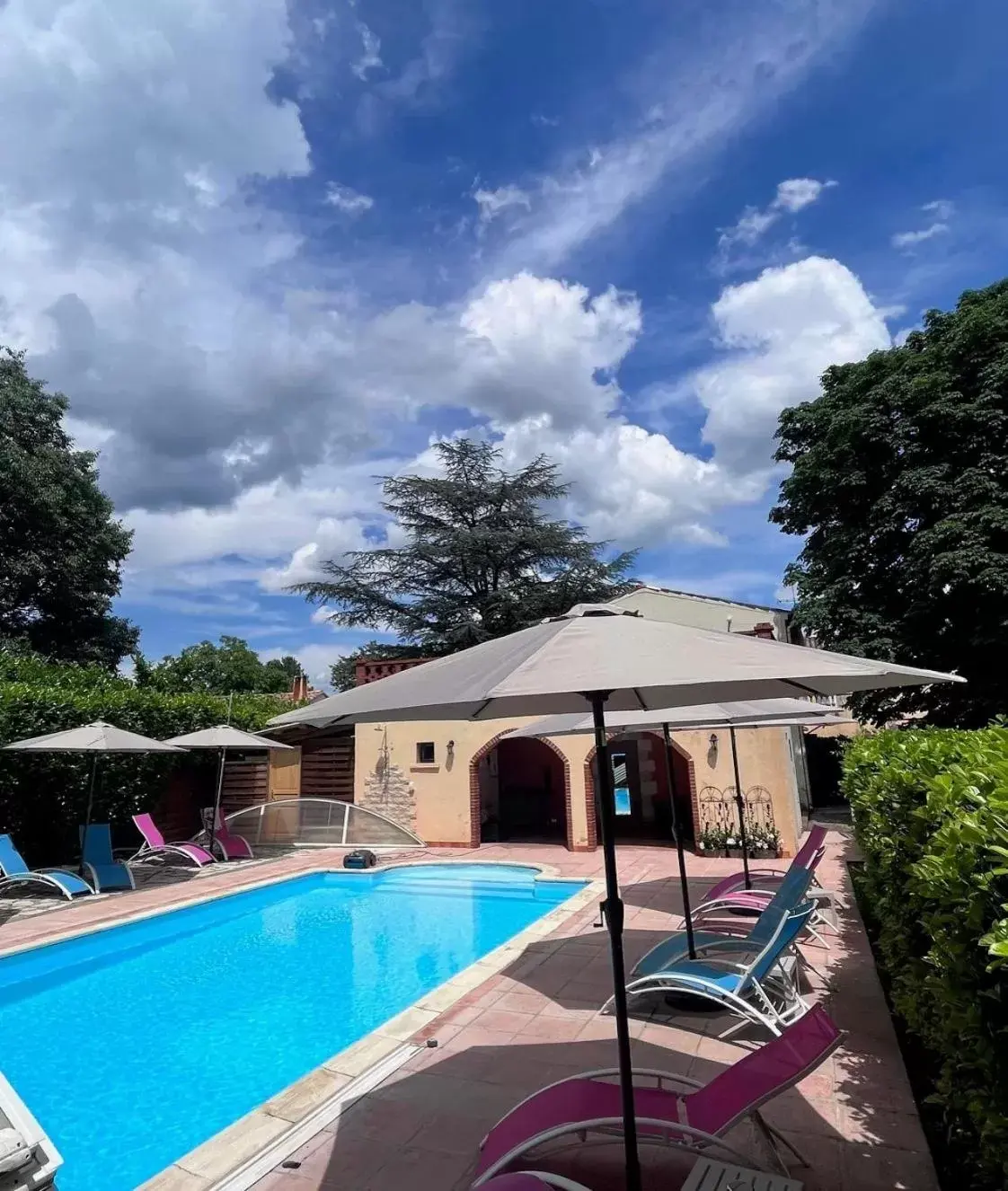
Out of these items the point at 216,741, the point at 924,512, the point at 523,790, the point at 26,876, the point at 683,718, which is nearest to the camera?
the point at 683,718

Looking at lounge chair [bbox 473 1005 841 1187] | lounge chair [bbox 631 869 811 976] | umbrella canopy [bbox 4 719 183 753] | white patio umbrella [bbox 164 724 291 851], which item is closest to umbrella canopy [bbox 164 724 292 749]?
white patio umbrella [bbox 164 724 291 851]

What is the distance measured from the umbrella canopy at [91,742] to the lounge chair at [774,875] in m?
10.4

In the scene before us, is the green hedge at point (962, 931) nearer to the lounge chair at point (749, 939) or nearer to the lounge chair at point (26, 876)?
the lounge chair at point (749, 939)

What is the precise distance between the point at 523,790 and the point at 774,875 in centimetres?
1310

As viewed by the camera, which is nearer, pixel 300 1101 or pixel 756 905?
pixel 300 1101

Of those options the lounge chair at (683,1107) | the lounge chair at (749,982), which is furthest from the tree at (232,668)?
the lounge chair at (683,1107)

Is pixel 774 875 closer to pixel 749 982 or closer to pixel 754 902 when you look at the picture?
pixel 754 902

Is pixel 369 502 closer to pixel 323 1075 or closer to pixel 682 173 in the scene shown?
pixel 682 173

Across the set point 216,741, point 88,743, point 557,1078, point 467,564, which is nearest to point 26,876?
point 88,743

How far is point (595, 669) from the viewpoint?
273cm

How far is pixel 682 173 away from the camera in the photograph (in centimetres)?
1173

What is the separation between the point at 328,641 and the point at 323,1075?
30.6m

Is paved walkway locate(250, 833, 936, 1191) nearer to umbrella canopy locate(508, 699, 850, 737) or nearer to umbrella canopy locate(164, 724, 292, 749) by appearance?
umbrella canopy locate(508, 699, 850, 737)

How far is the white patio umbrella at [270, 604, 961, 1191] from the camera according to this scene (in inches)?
104
